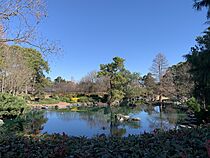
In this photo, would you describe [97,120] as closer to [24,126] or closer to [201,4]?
[24,126]

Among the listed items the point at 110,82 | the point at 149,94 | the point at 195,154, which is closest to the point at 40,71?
the point at 110,82

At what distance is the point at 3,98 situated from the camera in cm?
1218

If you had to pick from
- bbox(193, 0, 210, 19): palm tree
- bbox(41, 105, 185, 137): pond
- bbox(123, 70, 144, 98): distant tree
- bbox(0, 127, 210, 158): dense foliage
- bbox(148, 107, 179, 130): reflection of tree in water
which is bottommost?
bbox(41, 105, 185, 137): pond

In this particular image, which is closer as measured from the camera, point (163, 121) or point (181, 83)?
point (163, 121)

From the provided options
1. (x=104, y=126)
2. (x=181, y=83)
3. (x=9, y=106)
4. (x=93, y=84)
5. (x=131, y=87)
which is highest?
(x=93, y=84)

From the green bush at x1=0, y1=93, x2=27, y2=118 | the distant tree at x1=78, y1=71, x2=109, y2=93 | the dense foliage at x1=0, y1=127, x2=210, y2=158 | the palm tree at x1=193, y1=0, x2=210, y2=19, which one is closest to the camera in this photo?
the dense foliage at x1=0, y1=127, x2=210, y2=158

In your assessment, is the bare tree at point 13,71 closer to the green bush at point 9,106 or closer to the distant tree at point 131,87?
the green bush at point 9,106

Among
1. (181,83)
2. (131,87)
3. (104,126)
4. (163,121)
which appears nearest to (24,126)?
(104,126)

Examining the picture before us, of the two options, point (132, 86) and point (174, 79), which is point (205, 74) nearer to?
point (174, 79)

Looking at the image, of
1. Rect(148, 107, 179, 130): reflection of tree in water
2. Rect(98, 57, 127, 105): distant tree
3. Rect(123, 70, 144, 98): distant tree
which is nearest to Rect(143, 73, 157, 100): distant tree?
Rect(123, 70, 144, 98): distant tree

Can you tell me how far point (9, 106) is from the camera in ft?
39.7

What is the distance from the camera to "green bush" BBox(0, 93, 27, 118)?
39.1ft

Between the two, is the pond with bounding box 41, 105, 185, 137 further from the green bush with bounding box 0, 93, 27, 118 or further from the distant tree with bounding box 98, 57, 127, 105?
the distant tree with bounding box 98, 57, 127, 105

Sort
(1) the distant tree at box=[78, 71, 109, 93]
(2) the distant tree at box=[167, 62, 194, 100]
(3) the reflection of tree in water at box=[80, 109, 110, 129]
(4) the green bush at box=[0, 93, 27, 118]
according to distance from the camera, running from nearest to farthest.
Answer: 1. (3) the reflection of tree in water at box=[80, 109, 110, 129]
2. (4) the green bush at box=[0, 93, 27, 118]
3. (2) the distant tree at box=[167, 62, 194, 100]
4. (1) the distant tree at box=[78, 71, 109, 93]
